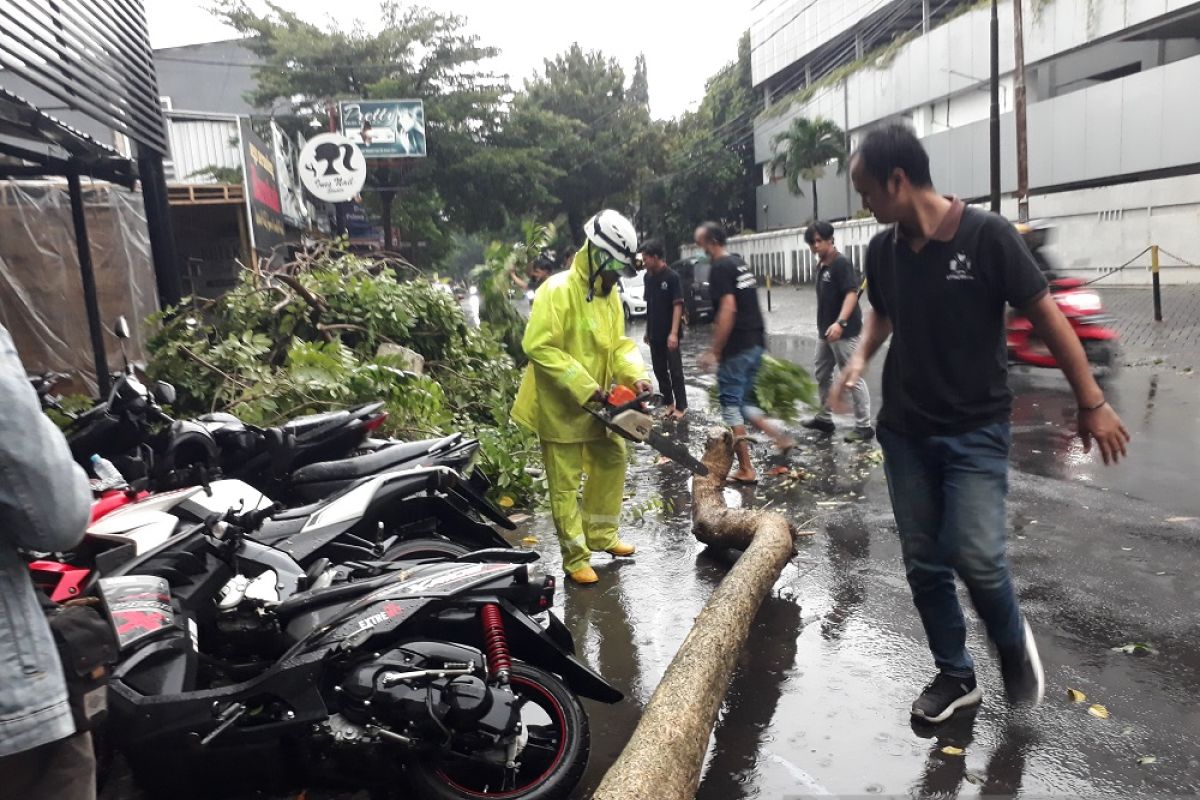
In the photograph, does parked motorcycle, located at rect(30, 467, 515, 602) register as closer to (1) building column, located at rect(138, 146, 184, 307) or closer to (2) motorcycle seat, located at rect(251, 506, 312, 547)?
(2) motorcycle seat, located at rect(251, 506, 312, 547)

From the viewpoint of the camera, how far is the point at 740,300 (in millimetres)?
7035

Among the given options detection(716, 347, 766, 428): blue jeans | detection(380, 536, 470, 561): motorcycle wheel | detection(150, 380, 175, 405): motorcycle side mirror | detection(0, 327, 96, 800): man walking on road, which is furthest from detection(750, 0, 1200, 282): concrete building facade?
detection(0, 327, 96, 800): man walking on road

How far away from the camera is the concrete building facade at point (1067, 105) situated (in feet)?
67.5

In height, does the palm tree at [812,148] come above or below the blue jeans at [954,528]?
above

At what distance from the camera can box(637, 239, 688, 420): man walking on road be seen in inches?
371

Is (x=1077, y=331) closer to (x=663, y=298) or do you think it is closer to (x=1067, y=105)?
(x=663, y=298)

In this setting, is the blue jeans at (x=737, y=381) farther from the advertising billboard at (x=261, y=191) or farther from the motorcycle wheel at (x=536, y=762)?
the advertising billboard at (x=261, y=191)

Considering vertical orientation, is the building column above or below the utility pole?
below

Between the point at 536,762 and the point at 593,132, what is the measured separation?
44.1 meters

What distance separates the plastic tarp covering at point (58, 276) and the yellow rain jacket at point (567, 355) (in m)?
6.31

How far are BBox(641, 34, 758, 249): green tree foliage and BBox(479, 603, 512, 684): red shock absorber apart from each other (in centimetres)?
4225

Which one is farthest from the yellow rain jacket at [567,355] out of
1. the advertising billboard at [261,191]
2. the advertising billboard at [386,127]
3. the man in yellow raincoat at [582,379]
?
the advertising billboard at [386,127]

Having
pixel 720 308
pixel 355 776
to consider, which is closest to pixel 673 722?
pixel 355 776

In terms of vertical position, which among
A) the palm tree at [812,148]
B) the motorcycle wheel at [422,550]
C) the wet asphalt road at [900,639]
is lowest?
the wet asphalt road at [900,639]
